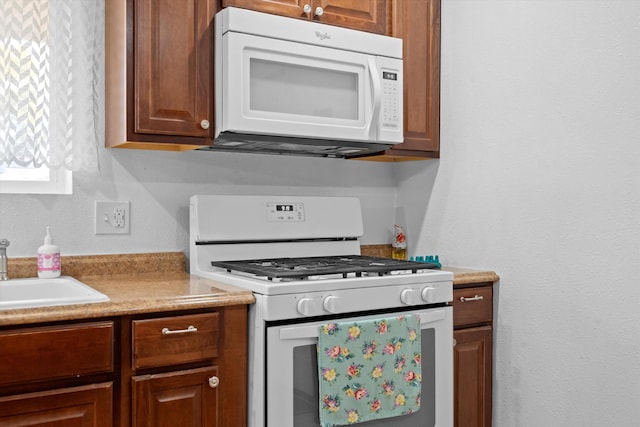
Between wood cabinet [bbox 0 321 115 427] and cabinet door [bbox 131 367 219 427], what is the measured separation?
0.27ft

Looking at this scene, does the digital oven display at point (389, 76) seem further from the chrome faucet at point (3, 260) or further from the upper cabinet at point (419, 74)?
the chrome faucet at point (3, 260)

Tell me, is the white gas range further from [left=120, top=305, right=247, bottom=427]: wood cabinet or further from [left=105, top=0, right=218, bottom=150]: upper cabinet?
[left=105, top=0, right=218, bottom=150]: upper cabinet

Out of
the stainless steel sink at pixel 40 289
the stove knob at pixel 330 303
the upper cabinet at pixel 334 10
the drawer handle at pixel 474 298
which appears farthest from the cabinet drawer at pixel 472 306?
the stainless steel sink at pixel 40 289

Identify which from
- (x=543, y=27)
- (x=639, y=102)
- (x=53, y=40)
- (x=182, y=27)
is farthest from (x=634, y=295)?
(x=53, y=40)

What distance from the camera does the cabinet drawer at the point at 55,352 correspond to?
1454 millimetres

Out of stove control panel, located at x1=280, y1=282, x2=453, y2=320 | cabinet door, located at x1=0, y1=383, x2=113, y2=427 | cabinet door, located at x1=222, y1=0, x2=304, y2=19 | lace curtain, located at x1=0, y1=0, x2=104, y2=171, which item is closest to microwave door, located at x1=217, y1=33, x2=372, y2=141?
cabinet door, located at x1=222, y1=0, x2=304, y2=19

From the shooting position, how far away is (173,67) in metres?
2.03

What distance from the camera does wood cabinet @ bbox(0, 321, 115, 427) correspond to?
1460mm

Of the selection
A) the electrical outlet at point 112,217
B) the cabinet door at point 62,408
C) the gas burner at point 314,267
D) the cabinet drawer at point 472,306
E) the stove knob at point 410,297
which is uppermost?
the electrical outlet at point 112,217

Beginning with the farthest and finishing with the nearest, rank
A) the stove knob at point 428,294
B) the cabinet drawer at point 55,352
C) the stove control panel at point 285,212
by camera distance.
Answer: the stove control panel at point 285,212
the stove knob at point 428,294
the cabinet drawer at point 55,352

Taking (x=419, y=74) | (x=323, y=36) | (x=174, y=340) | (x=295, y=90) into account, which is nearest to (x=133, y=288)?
(x=174, y=340)

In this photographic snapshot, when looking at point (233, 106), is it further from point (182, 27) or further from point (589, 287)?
point (589, 287)

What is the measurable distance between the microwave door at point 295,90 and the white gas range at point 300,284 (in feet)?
1.22

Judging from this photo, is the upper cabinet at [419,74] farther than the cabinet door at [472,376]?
Yes
